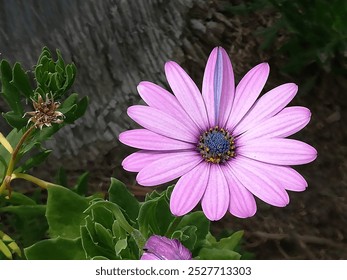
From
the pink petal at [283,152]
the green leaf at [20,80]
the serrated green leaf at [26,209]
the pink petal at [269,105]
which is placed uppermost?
the green leaf at [20,80]

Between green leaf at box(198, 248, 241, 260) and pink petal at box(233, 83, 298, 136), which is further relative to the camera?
green leaf at box(198, 248, 241, 260)

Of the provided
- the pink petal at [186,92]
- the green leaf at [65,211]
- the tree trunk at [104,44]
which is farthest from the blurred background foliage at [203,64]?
the pink petal at [186,92]

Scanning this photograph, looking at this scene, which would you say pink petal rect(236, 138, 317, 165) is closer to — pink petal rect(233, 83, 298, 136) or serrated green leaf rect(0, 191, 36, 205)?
pink petal rect(233, 83, 298, 136)

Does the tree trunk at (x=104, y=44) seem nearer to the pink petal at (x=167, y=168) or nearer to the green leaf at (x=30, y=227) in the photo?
the green leaf at (x=30, y=227)

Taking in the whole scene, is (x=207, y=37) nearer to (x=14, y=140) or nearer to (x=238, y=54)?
(x=238, y=54)

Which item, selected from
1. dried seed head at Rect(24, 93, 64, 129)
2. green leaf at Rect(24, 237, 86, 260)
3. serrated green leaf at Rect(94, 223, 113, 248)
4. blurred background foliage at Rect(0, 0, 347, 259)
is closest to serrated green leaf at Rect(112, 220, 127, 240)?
serrated green leaf at Rect(94, 223, 113, 248)

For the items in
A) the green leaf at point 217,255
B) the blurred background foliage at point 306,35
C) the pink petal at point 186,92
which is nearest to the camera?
the pink petal at point 186,92
